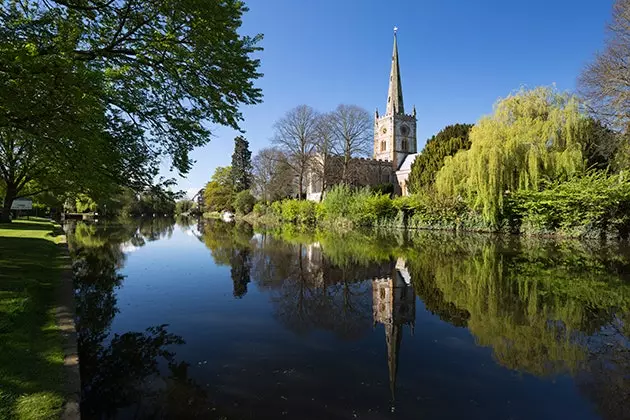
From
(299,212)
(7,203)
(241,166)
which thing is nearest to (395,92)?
(241,166)

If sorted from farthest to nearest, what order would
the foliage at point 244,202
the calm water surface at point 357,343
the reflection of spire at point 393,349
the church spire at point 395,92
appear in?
the church spire at point 395,92 < the foliage at point 244,202 < the reflection of spire at point 393,349 < the calm water surface at point 357,343

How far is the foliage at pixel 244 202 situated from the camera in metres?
56.8

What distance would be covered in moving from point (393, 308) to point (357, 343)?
6.75 feet

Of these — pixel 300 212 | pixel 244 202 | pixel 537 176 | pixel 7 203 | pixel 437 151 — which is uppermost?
pixel 437 151

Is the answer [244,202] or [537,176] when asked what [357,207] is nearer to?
[537,176]

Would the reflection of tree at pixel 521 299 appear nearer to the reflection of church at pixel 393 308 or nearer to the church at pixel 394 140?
the reflection of church at pixel 393 308

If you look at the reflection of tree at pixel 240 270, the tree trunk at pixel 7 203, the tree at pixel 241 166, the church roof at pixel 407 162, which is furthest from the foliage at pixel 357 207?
the tree at pixel 241 166

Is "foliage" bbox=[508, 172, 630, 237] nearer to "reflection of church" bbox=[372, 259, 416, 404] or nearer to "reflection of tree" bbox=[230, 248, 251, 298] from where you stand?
"reflection of church" bbox=[372, 259, 416, 404]

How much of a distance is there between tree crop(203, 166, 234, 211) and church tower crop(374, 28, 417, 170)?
28.4 meters

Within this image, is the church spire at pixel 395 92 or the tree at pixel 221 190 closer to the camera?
the church spire at pixel 395 92

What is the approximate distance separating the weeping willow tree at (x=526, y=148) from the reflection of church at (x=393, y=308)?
51.3ft

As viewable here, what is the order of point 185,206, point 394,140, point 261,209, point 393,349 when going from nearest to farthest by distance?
point 393,349 < point 261,209 < point 394,140 < point 185,206

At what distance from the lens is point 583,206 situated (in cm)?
2022

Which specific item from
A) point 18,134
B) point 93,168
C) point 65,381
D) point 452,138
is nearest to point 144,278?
point 93,168
